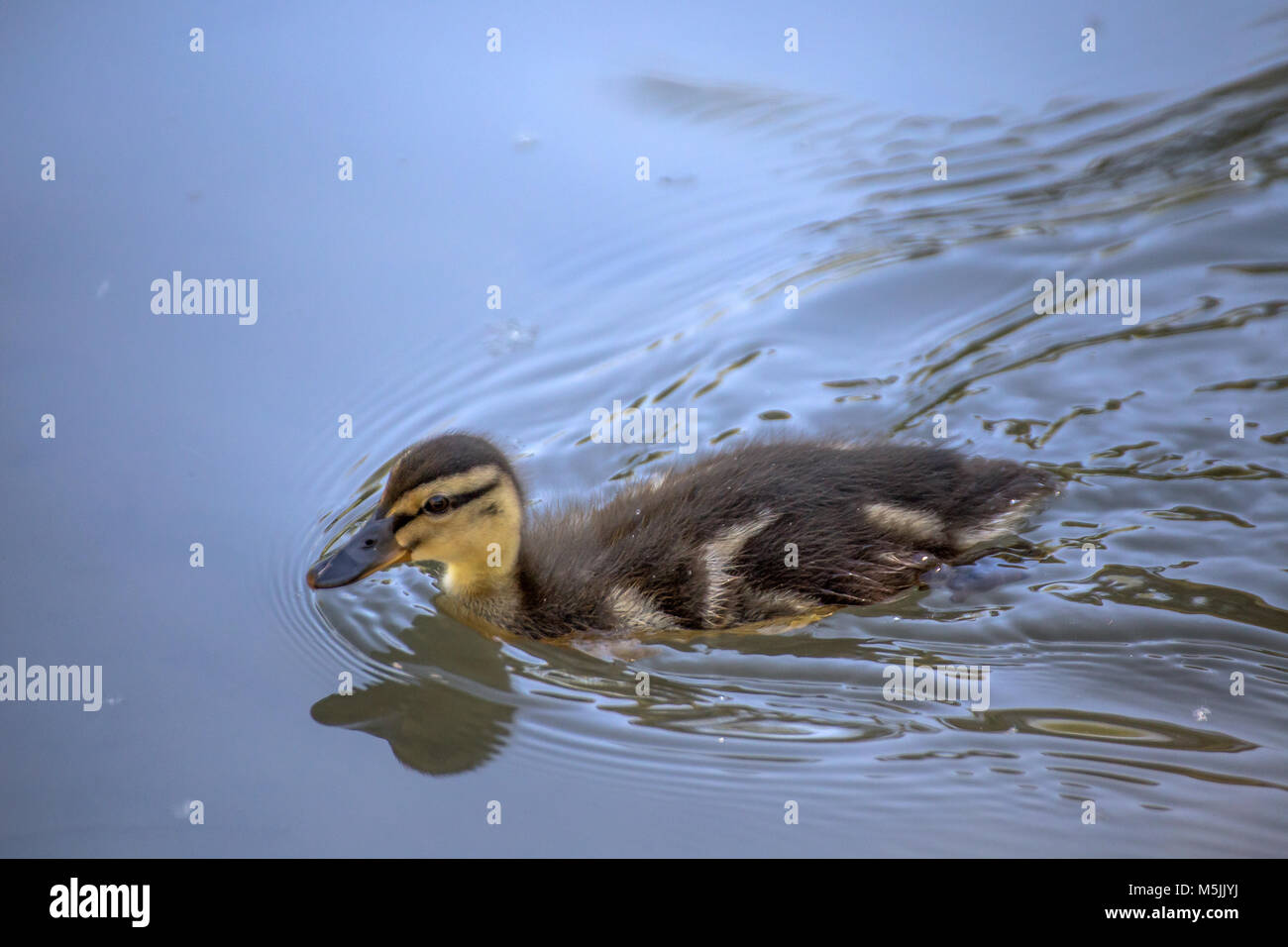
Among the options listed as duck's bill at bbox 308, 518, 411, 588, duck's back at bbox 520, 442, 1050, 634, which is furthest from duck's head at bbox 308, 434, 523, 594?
duck's back at bbox 520, 442, 1050, 634

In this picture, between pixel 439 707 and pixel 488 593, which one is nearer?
pixel 439 707

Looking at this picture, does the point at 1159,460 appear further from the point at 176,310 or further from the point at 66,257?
the point at 66,257

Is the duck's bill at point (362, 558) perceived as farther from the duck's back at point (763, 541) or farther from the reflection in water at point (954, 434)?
the duck's back at point (763, 541)

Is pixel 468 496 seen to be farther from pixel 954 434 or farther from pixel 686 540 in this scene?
pixel 954 434

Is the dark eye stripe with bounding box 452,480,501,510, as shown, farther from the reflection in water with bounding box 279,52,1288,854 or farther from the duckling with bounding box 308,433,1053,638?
the reflection in water with bounding box 279,52,1288,854

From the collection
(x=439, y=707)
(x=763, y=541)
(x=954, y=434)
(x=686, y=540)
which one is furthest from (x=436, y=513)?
(x=954, y=434)

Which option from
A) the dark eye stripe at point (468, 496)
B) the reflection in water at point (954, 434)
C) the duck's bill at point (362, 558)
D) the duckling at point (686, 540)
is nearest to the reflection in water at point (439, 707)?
the reflection in water at point (954, 434)
